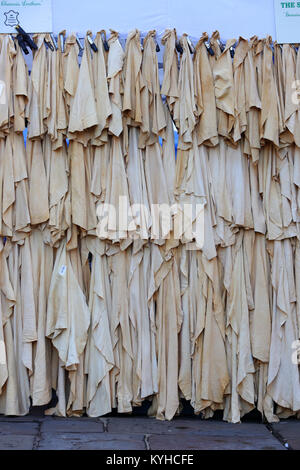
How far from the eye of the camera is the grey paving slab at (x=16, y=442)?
367 centimetres

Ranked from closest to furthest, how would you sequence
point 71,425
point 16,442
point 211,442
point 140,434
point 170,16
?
point 16,442
point 211,442
point 140,434
point 71,425
point 170,16

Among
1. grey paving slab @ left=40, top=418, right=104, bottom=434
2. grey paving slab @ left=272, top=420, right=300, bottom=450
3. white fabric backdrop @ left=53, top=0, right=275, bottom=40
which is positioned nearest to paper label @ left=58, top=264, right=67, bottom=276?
grey paving slab @ left=40, top=418, right=104, bottom=434

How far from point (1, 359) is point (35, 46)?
1793 millimetres

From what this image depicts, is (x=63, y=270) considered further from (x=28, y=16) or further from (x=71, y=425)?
(x=28, y=16)

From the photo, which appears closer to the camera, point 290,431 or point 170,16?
point 290,431

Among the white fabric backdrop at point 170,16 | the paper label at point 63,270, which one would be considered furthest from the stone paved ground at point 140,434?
the white fabric backdrop at point 170,16

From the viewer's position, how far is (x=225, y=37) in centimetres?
434

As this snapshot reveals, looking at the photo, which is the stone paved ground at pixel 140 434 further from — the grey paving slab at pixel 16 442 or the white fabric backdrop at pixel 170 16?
the white fabric backdrop at pixel 170 16

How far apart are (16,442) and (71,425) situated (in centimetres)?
40

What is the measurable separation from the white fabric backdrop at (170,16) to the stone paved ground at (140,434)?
7.32ft

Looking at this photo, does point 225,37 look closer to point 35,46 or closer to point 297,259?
point 35,46

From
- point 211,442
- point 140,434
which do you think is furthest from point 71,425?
point 211,442

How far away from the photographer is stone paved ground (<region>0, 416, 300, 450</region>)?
3.74 meters

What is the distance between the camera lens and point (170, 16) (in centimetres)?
432
